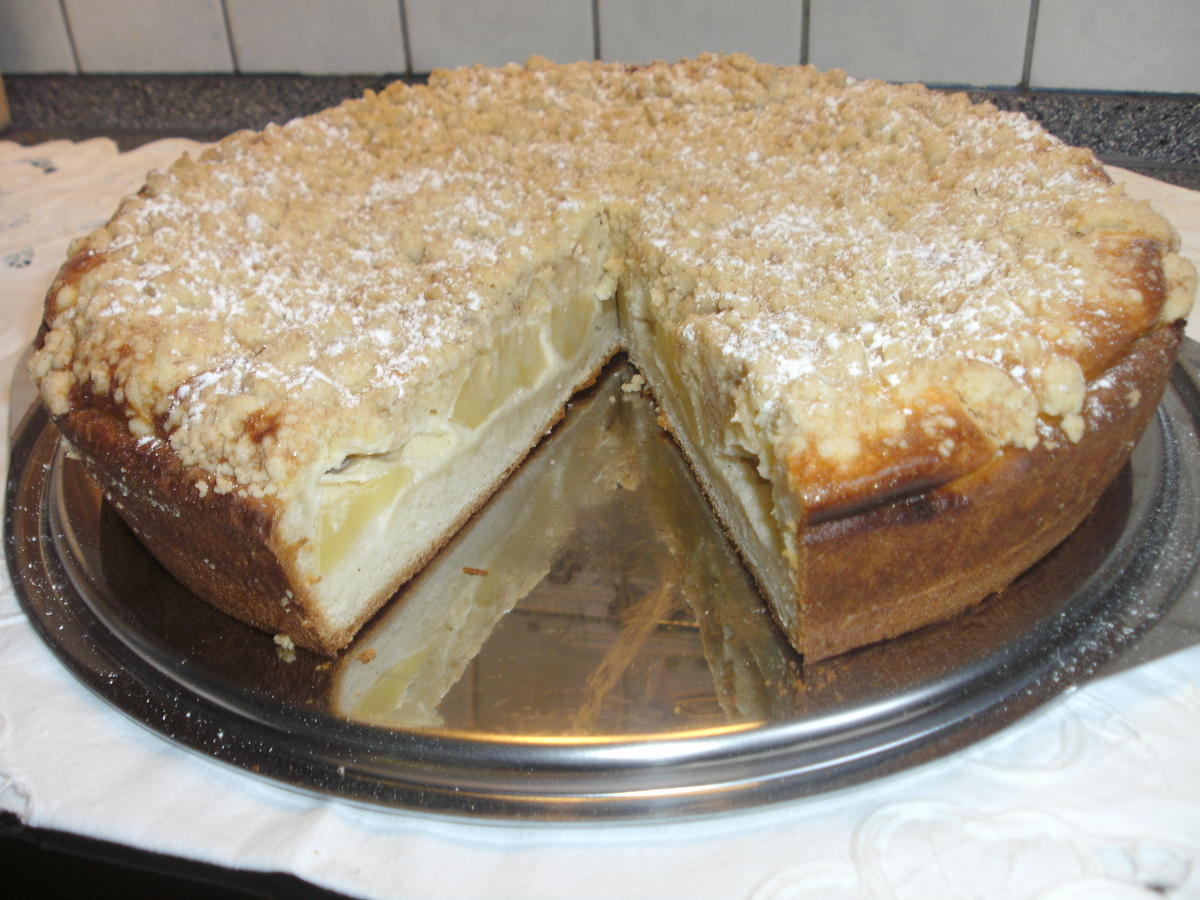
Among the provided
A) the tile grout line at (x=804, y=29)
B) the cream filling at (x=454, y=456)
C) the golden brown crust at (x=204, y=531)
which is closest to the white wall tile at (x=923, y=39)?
the tile grout line at (x=804, y=29)

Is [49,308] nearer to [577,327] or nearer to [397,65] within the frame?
[577,327]

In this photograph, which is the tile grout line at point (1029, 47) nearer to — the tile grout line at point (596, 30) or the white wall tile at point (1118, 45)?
the white wall tile at point (1118, 45)

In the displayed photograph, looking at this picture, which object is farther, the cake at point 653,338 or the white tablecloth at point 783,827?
the cake at point 653,338

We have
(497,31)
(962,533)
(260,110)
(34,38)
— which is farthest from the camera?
(34,38)

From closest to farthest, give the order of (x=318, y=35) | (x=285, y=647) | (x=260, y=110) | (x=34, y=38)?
(x=285, y=647) → (x=318, y=35) → (x=260, y=110) → (x=34, y=38)

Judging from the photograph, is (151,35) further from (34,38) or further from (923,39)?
(923,39)

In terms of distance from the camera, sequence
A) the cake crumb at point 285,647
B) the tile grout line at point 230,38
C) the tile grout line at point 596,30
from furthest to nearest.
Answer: the tile grout line at point 230,38
the tile grout line at point 596,30
the cake crumb at point 285,647

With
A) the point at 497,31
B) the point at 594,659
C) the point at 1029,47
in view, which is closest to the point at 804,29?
the point at 1029,47

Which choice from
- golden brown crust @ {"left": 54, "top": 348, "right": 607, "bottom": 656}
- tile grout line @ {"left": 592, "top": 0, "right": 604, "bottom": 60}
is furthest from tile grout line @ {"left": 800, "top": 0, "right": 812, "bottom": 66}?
golden brown crust @ {"left": 54, "top": 348, "right": 607, "bottom": 656}
